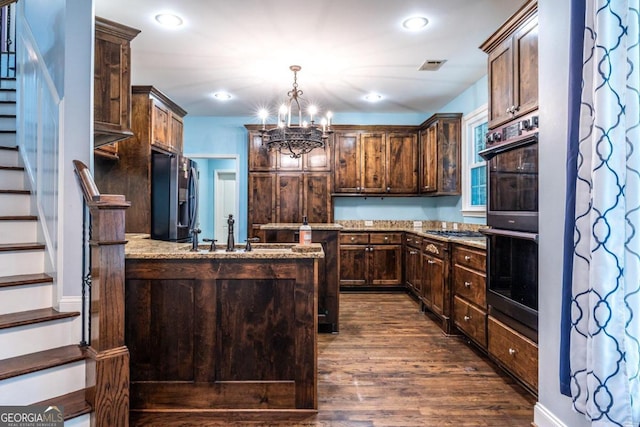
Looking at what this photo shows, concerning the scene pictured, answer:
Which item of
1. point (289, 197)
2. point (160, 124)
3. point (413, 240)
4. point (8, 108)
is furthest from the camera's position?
point (289, 197)

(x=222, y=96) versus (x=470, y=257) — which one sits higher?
(x=222, y=96)

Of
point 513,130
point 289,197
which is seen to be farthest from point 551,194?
point 289,197

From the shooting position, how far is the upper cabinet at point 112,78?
2699mm

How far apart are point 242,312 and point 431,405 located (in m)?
1.31

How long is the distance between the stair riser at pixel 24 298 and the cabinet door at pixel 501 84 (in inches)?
125

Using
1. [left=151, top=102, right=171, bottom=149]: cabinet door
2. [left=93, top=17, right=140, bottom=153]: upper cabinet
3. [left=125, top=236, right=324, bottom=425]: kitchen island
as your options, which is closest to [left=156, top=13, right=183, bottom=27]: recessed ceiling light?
[left=93, top=17, right=140, bottom=153]: upper cabinet

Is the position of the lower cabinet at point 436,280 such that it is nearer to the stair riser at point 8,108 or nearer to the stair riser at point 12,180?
the stair riser at point 12,180

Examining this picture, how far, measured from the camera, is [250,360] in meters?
2.08

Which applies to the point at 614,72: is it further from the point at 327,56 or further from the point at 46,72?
the point at 46,72

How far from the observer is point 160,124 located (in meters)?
4.27

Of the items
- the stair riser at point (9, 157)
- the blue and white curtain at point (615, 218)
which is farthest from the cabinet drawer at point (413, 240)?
the stair riser at point (9, 157)

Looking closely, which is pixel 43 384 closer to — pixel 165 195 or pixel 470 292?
pixel 165 195

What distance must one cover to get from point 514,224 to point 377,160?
3446 millimetres

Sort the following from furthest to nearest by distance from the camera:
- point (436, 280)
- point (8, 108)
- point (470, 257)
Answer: point (436, 280) → point (8, 108) → point (470, 257)
